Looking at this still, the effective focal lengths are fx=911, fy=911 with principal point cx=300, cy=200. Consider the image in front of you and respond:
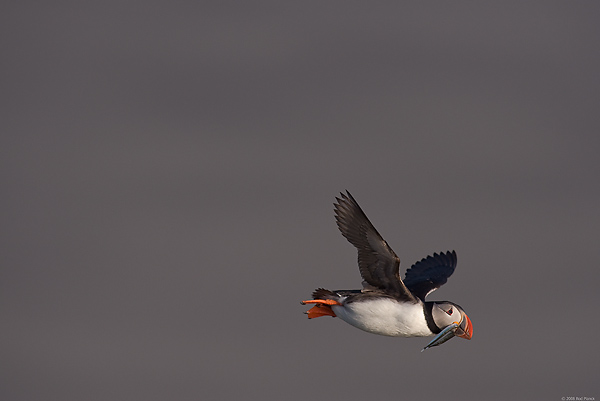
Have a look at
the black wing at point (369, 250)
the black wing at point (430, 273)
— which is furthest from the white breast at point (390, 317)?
the black wing at point (430, 273)

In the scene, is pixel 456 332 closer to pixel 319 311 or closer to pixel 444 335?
pixel 444 335

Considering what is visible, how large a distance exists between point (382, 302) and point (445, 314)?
1.18 meters

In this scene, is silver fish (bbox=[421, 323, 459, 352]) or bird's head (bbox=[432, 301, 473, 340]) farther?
bird's head (bbox=[432, 301, 473, 340])

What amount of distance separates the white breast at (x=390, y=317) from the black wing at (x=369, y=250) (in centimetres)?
22

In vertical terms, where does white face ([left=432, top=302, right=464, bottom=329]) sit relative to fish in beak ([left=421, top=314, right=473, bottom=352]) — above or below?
above

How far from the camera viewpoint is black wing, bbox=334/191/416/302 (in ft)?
52.1

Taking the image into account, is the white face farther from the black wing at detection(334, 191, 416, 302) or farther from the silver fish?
the black wing at detection(334, 191, 416, 302)

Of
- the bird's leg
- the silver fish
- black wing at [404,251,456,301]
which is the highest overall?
black wing at [404,251,456,301]

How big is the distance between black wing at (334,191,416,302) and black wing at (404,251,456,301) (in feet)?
5.62

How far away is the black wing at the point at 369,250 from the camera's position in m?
15.9

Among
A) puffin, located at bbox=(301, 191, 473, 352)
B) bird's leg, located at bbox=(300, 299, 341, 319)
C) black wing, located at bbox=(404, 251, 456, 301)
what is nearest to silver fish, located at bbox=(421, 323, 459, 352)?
puffin, located at bbox=(301, 191, 473, 352)

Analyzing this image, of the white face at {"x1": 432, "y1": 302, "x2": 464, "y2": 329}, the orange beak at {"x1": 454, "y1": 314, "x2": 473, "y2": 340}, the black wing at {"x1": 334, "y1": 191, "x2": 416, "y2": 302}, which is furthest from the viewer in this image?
the orange beak at {"x1": 454, "y1": 314, "x2": 473, "y2": 340}

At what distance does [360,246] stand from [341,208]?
0.77 metres

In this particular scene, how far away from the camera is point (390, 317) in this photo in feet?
53.8
